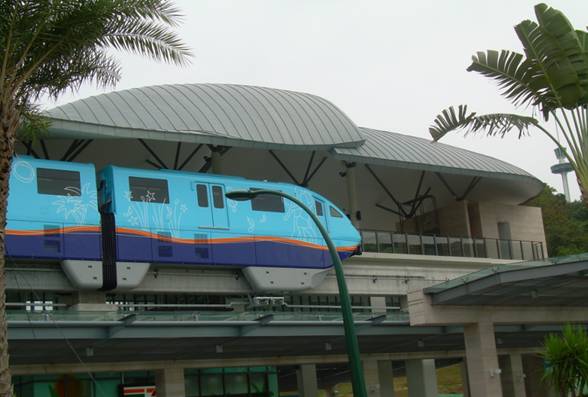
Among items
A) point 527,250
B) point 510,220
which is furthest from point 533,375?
point 510,220

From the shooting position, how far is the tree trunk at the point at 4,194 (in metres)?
15.2

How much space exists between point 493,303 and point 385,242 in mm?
11683

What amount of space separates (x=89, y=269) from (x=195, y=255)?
4.57 metres

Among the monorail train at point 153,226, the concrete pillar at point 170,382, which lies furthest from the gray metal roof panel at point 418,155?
the concrete pillar at point 170,382

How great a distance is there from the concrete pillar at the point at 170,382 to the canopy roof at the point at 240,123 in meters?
9.95

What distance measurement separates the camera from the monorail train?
31328 millimetres

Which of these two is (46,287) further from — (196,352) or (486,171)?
(486,171)

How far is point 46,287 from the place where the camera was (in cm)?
3222

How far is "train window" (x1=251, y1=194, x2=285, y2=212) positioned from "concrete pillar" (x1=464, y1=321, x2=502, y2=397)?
937 centimetres

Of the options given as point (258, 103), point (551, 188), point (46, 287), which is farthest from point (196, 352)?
point (551, 188)

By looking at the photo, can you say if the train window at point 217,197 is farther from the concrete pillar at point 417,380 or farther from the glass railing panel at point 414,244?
the concrete pillar at point 417,380

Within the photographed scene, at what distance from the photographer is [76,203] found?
3219cm

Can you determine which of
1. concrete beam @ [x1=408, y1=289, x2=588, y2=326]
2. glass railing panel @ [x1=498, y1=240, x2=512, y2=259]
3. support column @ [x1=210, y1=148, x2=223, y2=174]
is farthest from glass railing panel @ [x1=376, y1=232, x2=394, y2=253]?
concrete beam @ [x1=408, y1=289, x2=588, y2=326]

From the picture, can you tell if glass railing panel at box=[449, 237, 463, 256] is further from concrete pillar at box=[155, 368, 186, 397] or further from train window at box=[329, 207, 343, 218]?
concrete pillar at box=[155, 368, 186, 397]
